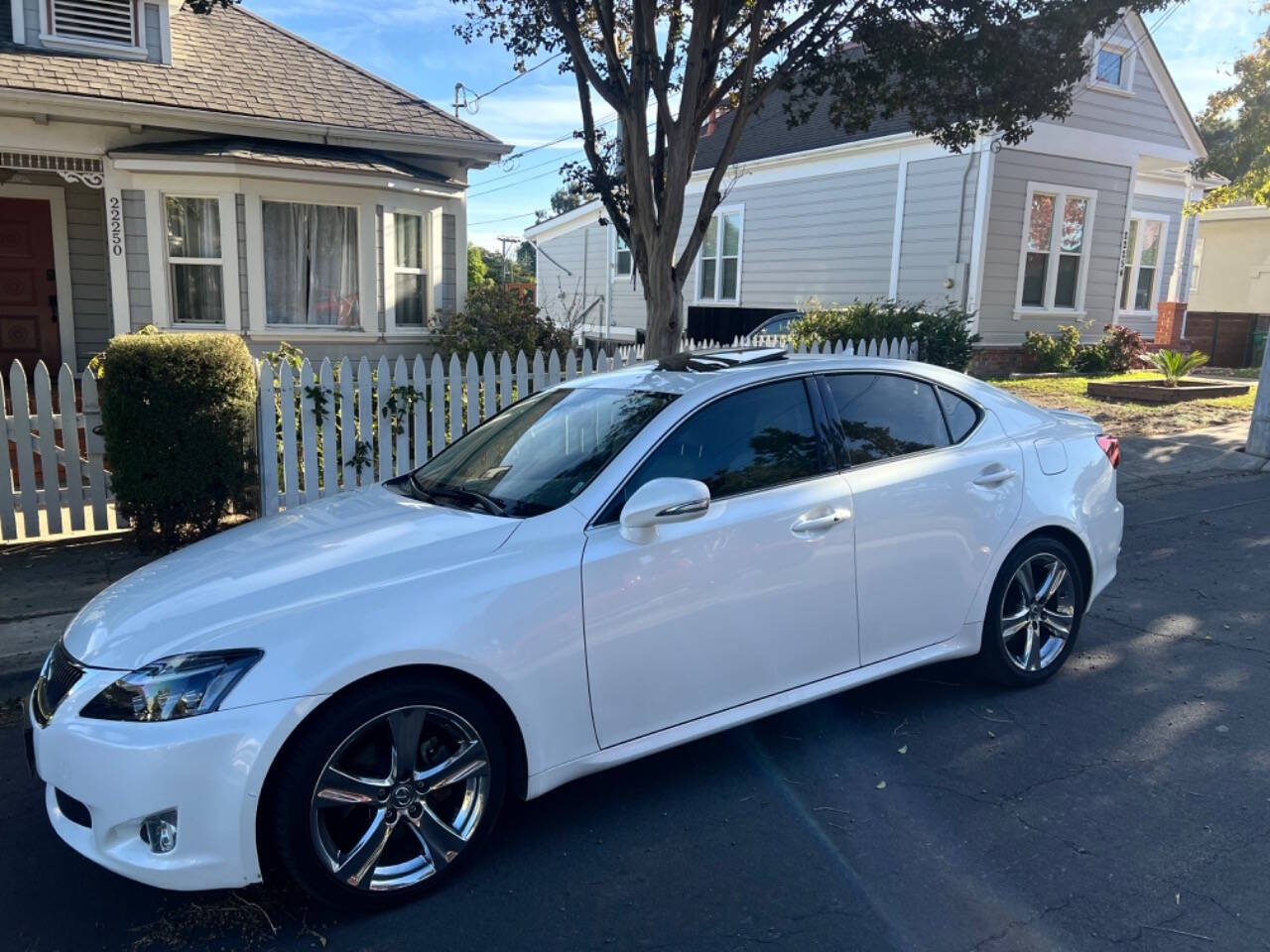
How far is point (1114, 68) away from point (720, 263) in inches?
336

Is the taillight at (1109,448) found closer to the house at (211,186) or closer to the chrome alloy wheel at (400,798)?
the chrome alloy wheel at (400,798)

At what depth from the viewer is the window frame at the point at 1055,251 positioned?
16.8 meters

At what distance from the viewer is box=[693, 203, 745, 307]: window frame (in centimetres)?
2088

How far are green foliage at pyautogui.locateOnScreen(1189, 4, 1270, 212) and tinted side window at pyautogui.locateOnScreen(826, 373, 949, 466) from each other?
18993 millimetres

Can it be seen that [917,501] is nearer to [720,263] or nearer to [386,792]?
[386,792]

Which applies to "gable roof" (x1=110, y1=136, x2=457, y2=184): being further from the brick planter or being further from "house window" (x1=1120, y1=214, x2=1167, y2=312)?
"house window" (x1=1120, y1=214, x2=1167, y2=312)

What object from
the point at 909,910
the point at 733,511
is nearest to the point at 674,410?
the point at 733,511

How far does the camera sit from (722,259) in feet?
71.0

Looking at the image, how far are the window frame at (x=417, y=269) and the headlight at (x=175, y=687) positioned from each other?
9977mm

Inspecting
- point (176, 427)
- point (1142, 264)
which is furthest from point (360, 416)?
point (1142, 264)

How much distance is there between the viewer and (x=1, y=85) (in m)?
9.83

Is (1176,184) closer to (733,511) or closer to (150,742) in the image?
(733,511)

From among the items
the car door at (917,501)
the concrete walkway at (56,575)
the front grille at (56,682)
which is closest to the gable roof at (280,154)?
the concrete walkway at (56,575)

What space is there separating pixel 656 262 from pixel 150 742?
5702 millimetres
